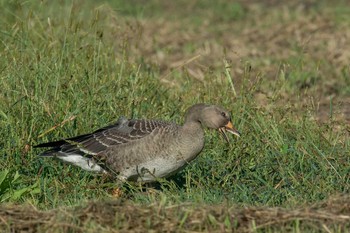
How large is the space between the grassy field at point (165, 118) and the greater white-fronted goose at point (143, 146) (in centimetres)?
16

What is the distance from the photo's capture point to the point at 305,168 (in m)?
8.29

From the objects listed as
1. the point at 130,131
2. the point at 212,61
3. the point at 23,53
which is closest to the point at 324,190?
the point at 130,131

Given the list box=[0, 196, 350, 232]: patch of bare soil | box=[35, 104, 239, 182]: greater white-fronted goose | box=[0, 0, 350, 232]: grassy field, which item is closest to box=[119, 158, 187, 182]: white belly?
box=[35, 104, 239, 182]: greater white-fronted goose

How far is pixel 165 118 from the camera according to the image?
31.9 ft

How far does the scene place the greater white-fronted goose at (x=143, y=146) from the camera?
802 centimetres

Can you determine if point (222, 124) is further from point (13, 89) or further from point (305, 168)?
point (13, 89)

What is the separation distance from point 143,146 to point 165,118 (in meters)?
1.62

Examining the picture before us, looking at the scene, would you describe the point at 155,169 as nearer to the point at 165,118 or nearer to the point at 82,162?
the point at 82,162

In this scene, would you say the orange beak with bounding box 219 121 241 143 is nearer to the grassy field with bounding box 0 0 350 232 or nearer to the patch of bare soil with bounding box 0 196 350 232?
the grassy field with bounding box 0 0 350 232

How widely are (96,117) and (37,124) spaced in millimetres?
627

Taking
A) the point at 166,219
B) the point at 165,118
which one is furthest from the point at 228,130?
the point at 166,219

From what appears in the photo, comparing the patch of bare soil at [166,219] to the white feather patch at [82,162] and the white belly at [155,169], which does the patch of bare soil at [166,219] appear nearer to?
the white belly at [155,169]

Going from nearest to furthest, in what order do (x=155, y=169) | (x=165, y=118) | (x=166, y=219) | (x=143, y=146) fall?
(x=166, y=219) → (x=155, y=169) → (x=143, y=146) → (x=165, y=118)

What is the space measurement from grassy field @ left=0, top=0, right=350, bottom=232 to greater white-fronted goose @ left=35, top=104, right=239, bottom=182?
16 centimetres
